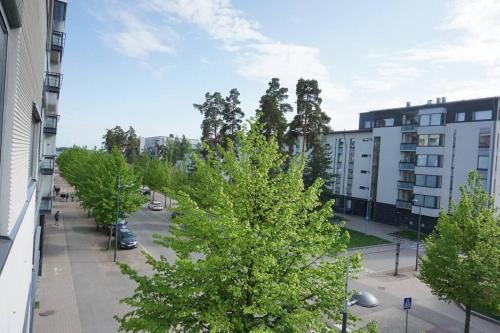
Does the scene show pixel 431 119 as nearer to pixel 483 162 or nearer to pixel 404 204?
pixel 483 162

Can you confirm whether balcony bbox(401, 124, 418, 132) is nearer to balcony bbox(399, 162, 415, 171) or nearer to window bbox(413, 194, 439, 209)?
balcony bbox(399, 162, 415, 171)

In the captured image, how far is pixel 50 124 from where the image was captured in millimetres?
27672

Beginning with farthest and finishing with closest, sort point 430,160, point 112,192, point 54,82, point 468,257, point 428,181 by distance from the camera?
1. point 430,160
2. point 428,181
3. point 112,192
4. point 54,82
5. point 468,257

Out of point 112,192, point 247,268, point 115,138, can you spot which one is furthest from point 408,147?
point 115,138

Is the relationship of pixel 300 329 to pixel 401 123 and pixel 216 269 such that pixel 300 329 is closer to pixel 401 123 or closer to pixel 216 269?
pixel 216 269

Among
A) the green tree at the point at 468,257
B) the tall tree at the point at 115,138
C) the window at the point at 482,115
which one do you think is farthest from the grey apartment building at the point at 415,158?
the tall tree at the point at 115,138

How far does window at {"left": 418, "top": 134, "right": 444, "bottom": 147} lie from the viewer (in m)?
43.2

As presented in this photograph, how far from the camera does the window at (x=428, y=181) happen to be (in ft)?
141

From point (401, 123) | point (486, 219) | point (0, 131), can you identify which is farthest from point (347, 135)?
point (0, 131)

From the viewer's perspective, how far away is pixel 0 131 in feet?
13.8

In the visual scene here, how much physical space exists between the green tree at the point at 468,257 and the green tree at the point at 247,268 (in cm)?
987

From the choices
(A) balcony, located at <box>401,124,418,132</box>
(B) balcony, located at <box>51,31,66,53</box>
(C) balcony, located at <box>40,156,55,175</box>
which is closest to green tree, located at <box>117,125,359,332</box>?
(C) balcony, located at <box>40,156,55,175</box>

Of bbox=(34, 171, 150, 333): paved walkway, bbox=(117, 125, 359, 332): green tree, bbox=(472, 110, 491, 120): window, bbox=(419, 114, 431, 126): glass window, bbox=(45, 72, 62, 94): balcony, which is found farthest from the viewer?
bbox=(419, 114, 431, 126): glass window

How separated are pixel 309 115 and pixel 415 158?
14978 mm
